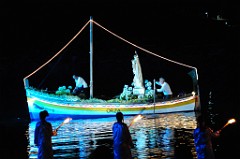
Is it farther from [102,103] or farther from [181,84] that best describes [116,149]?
[181,84]

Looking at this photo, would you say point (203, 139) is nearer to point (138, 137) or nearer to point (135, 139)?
point (135, 139)

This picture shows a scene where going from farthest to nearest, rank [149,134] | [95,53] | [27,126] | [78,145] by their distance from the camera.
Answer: [95,53]
[27,126]
[149,134]
[78,145]

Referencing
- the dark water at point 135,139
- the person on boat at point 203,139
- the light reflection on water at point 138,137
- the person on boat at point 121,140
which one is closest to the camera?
the person on boat at point 203,139

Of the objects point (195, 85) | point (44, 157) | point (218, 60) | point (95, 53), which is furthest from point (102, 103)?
point (218, 60)

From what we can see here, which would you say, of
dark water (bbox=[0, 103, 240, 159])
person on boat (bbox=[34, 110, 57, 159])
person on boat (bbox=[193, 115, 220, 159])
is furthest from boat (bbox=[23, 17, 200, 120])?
person on boat (bbox=[193, 115, 220, 159])

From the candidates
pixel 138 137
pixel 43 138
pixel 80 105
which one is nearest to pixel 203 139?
pixel 43 138

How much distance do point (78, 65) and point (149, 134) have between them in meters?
55.3

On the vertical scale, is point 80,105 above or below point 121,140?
above

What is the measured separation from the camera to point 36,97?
105 ft

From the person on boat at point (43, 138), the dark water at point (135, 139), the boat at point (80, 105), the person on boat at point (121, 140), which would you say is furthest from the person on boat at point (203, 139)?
the boat at point (80, 105)

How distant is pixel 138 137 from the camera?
21.7 metres

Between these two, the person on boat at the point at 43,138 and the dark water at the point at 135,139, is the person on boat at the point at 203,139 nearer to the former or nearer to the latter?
the person on boat at the point at 43,138

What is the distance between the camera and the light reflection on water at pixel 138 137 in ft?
59.3

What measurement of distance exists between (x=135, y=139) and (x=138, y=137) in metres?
0.57
